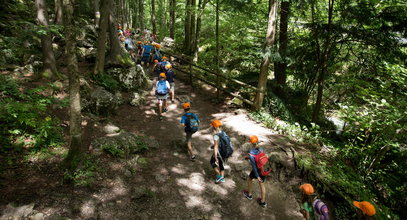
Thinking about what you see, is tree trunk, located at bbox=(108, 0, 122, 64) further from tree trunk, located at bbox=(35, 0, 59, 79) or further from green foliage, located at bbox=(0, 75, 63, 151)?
green foliage, located at bbox=(0, 75, 63, 151)

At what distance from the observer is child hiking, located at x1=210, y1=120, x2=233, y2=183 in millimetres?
5801

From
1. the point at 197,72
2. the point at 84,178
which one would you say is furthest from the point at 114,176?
the point at 197,72

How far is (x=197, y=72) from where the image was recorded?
15094 mm

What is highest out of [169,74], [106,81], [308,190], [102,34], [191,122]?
[102,34]

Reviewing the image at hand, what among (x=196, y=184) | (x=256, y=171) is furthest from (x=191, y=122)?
(x=256, y=171)

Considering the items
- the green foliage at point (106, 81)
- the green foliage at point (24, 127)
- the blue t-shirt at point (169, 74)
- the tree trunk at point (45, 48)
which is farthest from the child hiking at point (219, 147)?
the tree trunk at point (45, 48)

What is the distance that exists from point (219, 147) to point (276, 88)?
25.1 ft

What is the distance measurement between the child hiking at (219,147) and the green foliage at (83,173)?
3.16 m

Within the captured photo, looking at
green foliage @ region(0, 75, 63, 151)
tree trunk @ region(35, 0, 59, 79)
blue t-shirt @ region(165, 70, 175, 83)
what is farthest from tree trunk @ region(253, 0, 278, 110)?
tree trunk @ region(35, 0, 59, 79)

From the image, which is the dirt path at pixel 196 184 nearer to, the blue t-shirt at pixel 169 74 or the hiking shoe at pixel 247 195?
the hiking shoe at pixel 247 195

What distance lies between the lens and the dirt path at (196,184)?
524 cm

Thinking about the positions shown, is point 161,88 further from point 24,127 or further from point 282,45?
point 282,45

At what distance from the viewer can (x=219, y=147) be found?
596cm

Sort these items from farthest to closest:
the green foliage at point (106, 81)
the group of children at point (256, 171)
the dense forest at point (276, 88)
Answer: the green foliage at point (106, 81) → the dense forest at point (276, 88) → the group of children at point (256, 171)
